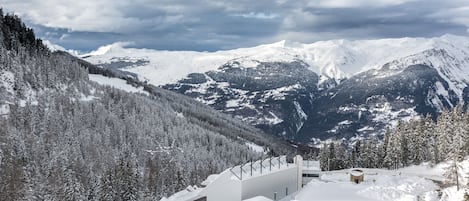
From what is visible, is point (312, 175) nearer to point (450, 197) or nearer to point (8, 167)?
point (450, 197)

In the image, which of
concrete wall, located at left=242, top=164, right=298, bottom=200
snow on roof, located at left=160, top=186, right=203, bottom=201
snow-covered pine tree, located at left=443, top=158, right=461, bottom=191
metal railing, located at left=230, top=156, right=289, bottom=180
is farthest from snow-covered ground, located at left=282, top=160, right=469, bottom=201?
snow on roof, located at left=160, top=186, right=203, bottom=201

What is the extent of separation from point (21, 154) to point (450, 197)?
415 ft

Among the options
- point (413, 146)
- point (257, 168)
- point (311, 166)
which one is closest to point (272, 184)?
point (257, 168)

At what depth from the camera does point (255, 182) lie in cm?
10150

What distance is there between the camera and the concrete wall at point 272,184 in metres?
99.9

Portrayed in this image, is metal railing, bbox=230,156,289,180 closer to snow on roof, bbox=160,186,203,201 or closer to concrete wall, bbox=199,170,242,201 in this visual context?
concrete wall, bbox=199,170,242,201

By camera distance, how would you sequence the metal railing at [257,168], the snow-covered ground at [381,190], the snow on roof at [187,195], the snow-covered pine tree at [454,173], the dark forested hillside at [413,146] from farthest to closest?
the dark forested hillside at [413,146]
the snow on roof at [187,195]
the metal railing at [257,168]
the snow-covered pine tree at [454,173]
the snow-covered ground at [381,190]

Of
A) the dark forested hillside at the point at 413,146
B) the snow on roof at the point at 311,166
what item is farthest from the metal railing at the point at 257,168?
the dark forested hillside at the point at 413,146

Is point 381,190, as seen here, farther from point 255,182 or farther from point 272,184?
point 272,184

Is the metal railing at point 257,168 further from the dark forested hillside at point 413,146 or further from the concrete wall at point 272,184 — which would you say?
the dark forested hillside at point 413,146

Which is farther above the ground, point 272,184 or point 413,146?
point 272,184

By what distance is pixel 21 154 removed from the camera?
170 meters

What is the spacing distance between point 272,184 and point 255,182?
22.2 ft

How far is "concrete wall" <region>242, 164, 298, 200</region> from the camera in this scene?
99.9m
